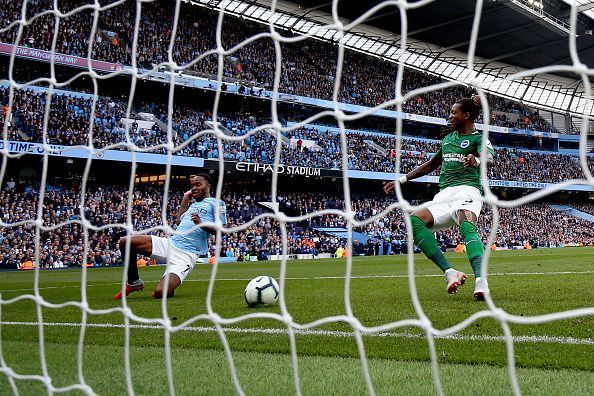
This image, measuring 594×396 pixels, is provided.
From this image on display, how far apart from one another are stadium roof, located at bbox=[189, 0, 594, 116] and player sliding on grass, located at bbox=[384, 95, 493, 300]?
26.0 metres

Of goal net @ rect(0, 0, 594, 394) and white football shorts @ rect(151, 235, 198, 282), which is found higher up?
goal net @ rect(0, 0, 594, 394)

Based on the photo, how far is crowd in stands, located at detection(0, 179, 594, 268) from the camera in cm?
2220

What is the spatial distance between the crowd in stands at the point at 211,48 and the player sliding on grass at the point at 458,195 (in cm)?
2206

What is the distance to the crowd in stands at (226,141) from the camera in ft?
81.3

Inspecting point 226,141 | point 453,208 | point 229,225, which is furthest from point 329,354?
point 229,225

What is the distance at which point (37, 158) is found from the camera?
26.4 m

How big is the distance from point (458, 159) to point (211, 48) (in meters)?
30.5

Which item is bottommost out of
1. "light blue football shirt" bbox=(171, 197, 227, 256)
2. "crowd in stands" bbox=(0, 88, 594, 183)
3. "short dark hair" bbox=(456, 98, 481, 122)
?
"light blue football shirt" bbox=(171, 197, 227, 256)

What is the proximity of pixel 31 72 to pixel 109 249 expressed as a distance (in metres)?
10.6

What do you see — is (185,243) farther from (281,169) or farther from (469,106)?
(281,169)

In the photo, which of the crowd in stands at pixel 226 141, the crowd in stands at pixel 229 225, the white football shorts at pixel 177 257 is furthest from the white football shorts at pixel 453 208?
the crowd in stands at pixel 226 141

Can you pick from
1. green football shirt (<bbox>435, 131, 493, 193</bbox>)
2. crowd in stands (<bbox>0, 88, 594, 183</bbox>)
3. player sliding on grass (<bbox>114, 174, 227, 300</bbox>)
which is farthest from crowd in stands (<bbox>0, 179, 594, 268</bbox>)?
green football shirt (<bbox>435, 131, 493, 193</bbox>)

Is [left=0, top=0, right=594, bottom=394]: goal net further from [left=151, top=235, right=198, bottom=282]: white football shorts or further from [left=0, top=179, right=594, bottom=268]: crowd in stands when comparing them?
[left=151, top=235, right=198, bottom=282]: white football shorts

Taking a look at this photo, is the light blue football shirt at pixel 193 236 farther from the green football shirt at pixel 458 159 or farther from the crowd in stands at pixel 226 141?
the crowd in stands at pixel 226 141
